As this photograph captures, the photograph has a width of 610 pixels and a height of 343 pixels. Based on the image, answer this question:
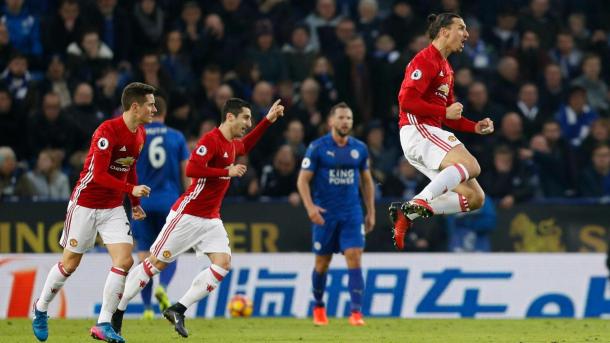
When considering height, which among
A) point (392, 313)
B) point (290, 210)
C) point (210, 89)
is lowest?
point (392, 313)

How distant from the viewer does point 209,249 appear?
12516mm

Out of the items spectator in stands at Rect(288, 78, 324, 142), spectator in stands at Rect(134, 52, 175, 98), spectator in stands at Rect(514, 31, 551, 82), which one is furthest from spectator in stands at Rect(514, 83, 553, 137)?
spectator in stands at Rect(134, 52, 175, 98)

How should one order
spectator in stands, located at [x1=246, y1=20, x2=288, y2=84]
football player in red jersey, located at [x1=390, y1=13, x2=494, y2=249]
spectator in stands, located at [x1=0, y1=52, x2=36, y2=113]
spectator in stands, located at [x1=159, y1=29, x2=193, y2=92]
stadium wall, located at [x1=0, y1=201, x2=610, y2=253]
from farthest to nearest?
spectator in stands, located at [x1=246, y1=20, x2=288, y2=84] → spectator in stands, located at [x1=159, y1=29, x2=193, y2=92] → spectator in stands, located at [x1=0, y1=52, x2=36, y2=113] → stadium wall, located at [x1=0, y1=201, x2=610, y2=253] → football player in red jersey, located at [x1=390, y1=13, x2=494, y2=249]

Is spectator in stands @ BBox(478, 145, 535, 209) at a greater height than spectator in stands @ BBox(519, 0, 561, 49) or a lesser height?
lesser

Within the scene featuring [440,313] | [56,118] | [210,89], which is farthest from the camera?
[210,89]

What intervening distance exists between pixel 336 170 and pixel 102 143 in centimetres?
408

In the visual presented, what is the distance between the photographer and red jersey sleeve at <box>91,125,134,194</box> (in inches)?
439

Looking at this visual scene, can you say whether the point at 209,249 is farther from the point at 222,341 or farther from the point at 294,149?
the point at 294,149

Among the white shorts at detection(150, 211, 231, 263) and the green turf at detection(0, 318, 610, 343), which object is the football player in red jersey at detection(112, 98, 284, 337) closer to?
the white shorts at detection(150, 211, 231, 263)

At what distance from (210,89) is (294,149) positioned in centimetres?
168

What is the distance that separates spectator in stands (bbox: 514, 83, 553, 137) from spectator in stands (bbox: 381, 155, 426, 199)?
2.37 meters

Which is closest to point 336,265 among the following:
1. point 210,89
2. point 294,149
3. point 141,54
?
point 294,149

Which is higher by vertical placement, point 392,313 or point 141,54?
point 141,54

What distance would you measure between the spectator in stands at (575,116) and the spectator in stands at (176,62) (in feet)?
18.3
